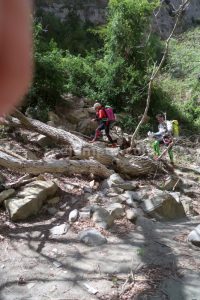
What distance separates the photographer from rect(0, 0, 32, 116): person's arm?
41cm

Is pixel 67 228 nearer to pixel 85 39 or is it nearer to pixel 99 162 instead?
pixel 99 162

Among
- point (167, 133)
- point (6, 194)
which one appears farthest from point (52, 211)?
point (167, 133)

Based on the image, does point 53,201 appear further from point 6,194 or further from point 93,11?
point 93,11

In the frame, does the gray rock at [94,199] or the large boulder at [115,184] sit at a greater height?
the gray rock at [94,199]

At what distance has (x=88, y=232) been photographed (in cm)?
543

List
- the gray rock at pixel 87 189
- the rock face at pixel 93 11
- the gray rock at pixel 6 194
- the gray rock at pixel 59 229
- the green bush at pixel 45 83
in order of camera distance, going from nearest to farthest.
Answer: the gray rock at pixel 59 229 < the gray rock at pixel 6 194 < the gray rock at pixel 87 189 < the green bush at pixel 45 83 < the rock face at pixel 93 11

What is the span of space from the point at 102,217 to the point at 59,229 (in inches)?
25.9

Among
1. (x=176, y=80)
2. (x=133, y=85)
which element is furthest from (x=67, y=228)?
(x=176, y=80)

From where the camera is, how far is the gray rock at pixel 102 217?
19.0ft

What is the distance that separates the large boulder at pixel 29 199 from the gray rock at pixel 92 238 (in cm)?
93

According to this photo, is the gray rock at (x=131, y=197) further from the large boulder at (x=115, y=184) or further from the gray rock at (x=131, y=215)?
the gray rock at (x=131, y=215)

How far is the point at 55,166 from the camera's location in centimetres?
714

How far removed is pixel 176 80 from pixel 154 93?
502cm

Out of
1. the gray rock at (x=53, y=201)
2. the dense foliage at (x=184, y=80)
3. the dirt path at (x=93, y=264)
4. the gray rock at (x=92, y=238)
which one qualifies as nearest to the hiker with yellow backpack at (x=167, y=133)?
the gray rock at (x=53, y=201)
